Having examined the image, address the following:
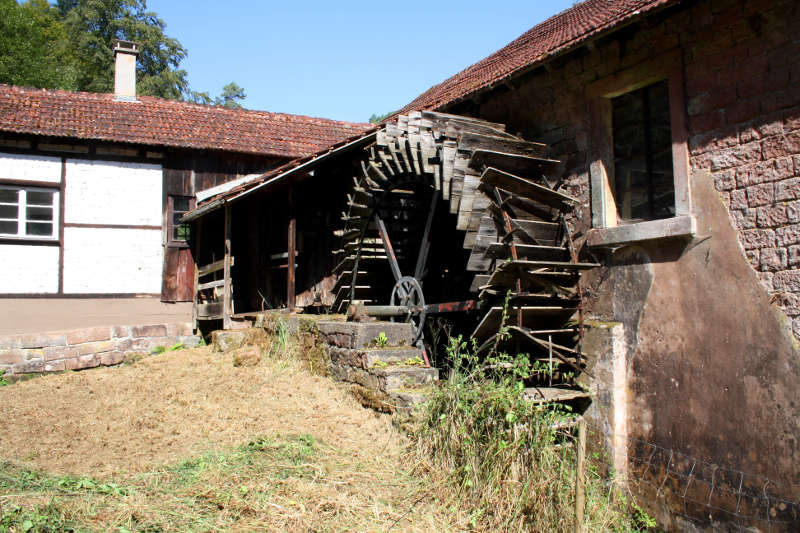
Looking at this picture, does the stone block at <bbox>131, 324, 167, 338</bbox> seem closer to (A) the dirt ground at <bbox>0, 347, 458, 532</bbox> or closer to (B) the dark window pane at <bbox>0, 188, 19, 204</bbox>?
(A) the dirt ground at <bbox>0, 347, 458, 532</bbox>

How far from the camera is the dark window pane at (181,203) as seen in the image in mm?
11303

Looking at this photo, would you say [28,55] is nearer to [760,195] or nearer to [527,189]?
[527,189]

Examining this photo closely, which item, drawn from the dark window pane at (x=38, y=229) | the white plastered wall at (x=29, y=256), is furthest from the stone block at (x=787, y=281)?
the dark window pane at (x=38, y=229)

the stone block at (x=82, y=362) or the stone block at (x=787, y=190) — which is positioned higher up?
the stone block at (x=787, y=190)

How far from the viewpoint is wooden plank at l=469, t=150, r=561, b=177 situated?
234 inches

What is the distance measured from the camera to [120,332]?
938 centimetres

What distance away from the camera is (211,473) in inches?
162

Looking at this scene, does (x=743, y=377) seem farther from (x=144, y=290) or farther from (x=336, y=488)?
(x=144, y=290)

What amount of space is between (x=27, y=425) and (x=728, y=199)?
255 inches

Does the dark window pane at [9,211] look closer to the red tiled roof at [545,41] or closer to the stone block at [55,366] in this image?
the stone block at [55,366]

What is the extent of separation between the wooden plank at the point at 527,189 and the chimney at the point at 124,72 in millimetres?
9326

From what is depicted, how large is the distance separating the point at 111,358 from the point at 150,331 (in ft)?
2.40

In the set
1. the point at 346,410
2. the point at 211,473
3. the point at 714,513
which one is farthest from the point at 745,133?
the point at 211,473

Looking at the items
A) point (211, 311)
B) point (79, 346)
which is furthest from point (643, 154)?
point (79, 346)
